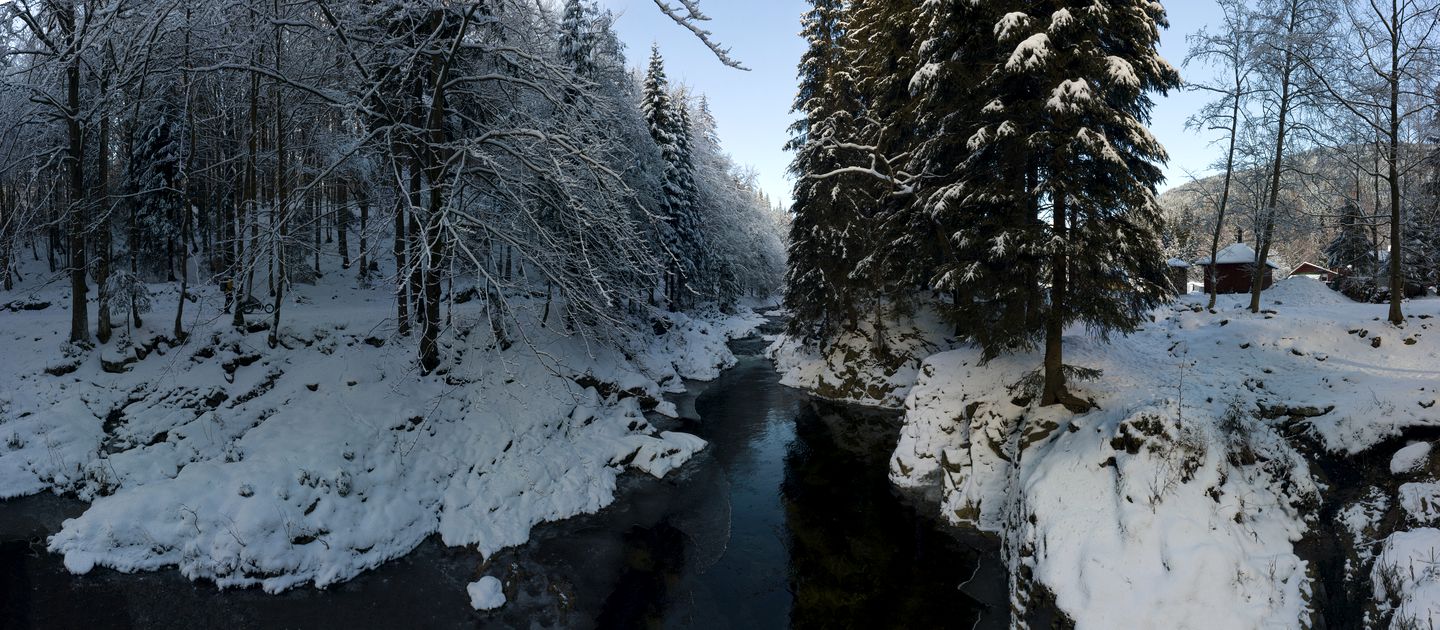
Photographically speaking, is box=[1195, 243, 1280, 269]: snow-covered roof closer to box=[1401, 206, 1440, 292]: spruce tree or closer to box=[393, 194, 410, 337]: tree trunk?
box=[1401, 206, 1440, 292]: spruce tree

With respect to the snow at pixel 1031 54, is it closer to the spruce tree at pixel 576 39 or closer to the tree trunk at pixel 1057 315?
the tree trunk at pixel 1057 315

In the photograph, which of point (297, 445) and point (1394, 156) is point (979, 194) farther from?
point (297, 445)

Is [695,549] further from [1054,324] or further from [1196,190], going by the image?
[1196,190]

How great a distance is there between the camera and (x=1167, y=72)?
34.9 ft

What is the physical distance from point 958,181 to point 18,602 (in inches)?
662

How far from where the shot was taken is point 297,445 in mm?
10289

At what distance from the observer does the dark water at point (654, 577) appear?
789 cm

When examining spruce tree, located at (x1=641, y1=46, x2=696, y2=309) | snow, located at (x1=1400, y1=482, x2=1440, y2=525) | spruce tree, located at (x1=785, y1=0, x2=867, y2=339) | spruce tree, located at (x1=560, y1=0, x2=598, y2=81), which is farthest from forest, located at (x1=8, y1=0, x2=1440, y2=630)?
spruce tree, located at (x1=641, y1=46, x2=696, y2=309)

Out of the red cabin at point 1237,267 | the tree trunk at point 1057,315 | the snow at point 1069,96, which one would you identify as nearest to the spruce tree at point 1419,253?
the red cabin at point 1237,267

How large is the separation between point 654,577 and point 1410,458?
1092cm

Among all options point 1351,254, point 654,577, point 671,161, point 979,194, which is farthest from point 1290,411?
point 1351,254

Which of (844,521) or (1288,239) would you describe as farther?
(1288,239)

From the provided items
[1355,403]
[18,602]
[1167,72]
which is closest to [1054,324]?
[1355,403]

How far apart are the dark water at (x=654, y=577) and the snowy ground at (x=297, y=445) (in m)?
0.41
